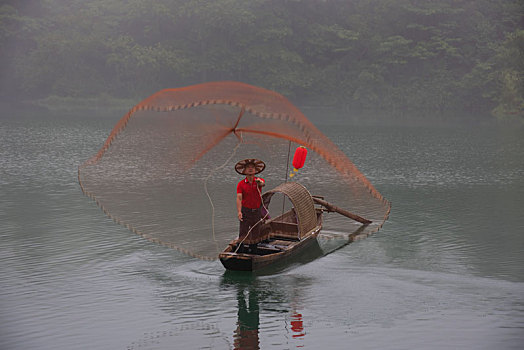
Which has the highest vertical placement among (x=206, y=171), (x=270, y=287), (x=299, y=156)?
(x=299, y=156)

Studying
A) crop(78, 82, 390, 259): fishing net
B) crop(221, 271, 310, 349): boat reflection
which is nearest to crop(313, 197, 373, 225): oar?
crop(78, 82, 390, 259): fishing net

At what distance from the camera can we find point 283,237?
13.5m

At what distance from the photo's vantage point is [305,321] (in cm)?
1021

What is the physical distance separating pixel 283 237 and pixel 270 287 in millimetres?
2146

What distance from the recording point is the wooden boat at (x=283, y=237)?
11656 millimetres

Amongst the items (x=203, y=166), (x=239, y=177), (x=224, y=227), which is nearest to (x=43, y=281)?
(x=224, y=227)

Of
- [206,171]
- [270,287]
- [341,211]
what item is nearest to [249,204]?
[270,287]

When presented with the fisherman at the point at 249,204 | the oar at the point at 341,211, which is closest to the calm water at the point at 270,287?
the oar at the point at 341,211

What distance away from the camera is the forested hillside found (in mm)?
63406

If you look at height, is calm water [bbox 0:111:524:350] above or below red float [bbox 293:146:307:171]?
below

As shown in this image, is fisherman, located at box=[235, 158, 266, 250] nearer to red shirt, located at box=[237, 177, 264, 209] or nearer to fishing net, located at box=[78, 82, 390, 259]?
red shirt, located at box=[237, 177, 264, 209]

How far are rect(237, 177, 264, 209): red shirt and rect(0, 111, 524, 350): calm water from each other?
1.27m

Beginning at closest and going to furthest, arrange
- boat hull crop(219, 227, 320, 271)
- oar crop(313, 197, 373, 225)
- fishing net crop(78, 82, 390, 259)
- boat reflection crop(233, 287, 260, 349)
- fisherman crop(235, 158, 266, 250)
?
boat reflection crop(233, 287, 260, 349), fishing net crop(78, 82, 390, 259), boat hull crop(219, 227, 320, 271), fisherman crop(235, 158, 266, 250), oar crop(313, 197, 373, 225)

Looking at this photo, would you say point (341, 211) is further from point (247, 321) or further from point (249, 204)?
point (247, 321)
